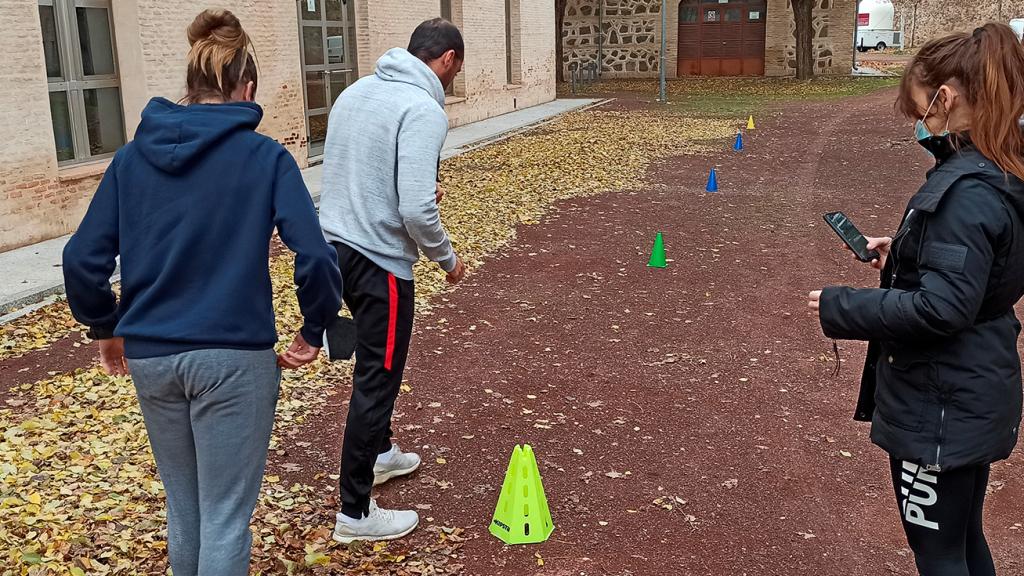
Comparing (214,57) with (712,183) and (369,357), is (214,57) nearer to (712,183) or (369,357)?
(369,357)

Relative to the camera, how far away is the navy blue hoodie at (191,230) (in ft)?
8.21

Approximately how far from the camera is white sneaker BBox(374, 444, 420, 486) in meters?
4.32

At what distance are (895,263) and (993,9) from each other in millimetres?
58076

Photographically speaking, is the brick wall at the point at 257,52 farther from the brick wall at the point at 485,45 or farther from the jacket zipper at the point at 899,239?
the jacket zipper at the point at 899,239

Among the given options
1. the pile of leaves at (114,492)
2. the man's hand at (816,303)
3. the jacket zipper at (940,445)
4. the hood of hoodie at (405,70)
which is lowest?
the pile of leaves at (114,492)

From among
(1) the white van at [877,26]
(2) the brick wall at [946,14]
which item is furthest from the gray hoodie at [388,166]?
(2) the brick wall at [946,14]

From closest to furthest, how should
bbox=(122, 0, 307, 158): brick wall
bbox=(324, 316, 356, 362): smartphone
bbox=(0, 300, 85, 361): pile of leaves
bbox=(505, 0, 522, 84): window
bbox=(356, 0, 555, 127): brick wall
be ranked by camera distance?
bbox=(324, 316, 356, 362): smartphone < bbox=(0, 300, 85, 361): pile of leaves < bbox=(122, 0, 307, 158): brick wall < bbox=(356, 0, 555, 127): brick wall < bbox=(505, 0, 522, 84): window

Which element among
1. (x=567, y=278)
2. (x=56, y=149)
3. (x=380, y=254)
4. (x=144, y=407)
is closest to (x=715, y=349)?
(x=567, y=278)

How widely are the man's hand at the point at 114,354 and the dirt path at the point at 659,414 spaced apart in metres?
1.62

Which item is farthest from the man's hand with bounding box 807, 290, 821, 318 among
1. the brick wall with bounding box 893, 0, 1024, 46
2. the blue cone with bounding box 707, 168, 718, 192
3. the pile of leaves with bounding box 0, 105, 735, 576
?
the brick wall with bounding box 893, 0, 1024, 46

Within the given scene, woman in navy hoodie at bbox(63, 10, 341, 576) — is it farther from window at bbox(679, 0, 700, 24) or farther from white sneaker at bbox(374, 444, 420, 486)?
window at bbox(679, 0, 700, 24)

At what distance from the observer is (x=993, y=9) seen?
5209 centimetres

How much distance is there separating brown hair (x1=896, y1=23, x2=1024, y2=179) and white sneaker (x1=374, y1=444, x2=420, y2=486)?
287 centimetres

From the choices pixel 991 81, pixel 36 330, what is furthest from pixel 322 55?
pixel 991 81
